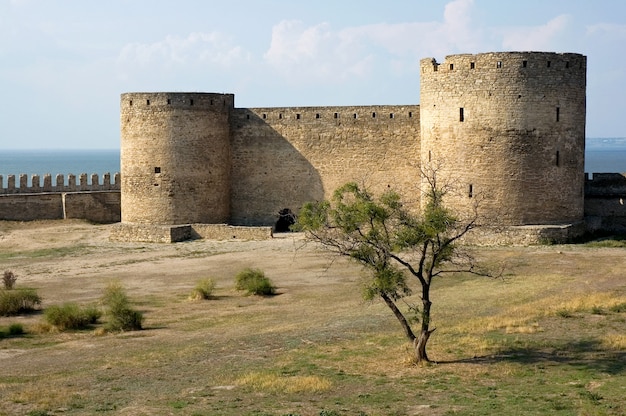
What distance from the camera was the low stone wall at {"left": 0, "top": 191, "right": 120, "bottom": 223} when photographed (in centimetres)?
3031

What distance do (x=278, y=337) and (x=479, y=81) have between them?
38.8 ft

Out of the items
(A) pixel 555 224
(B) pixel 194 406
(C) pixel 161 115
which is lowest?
(B) pixel 194 406

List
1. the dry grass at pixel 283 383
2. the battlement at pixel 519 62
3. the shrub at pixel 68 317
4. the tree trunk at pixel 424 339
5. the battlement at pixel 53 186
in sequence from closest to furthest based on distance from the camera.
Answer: the dry grass at pixel 283 383 < the tree trunk at pixel 424 339 < the shrub at pixel 68 317 < the battlement at pixel 519 62 < the battlement at pixel 53 186

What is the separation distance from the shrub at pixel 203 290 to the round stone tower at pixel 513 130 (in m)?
7.95

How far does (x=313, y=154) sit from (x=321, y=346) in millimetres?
14744

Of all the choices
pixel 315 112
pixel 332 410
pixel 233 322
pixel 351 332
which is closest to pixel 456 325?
pixel 351 332

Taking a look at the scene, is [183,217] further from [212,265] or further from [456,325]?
[456,325]

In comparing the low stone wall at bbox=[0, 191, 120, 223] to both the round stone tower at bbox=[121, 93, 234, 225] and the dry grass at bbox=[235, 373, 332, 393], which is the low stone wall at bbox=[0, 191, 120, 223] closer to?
the round stone tower at bbox=[121, 93, 234, 225]

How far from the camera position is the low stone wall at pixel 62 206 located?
30.3 metres

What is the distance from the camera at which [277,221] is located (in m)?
29.4

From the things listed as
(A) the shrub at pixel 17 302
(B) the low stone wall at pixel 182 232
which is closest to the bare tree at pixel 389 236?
(A) the shrub at pixel 17 302

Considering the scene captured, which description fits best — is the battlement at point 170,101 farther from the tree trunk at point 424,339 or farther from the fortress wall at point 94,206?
the tree trunk at point 424,339

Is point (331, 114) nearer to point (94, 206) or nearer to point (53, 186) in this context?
point (94, 206)

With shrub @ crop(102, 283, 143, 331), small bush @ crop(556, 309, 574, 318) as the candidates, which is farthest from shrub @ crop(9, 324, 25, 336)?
small bush @ crop(556, 309, 574, 318)
